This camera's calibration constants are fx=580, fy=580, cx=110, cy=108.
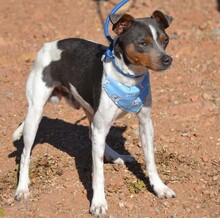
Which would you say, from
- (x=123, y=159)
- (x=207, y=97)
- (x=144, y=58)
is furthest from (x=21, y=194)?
(x=207, y=97)

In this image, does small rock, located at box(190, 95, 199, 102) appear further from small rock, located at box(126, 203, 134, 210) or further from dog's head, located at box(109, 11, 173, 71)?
dog's head, located at box(109, 11, 173, 71)

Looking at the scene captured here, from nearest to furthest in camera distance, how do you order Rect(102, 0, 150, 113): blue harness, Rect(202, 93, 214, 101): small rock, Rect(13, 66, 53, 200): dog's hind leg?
1. Rect(102, 0, 150, 113): blue harness
2. Rect(13, 66, 53, 200): dog's hind leg
3. Rect(202, 93, 214, 101): small rock

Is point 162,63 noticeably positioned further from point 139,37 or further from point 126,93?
point 126,93

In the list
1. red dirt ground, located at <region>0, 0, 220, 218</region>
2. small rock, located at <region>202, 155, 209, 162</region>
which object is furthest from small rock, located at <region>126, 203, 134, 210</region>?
small rock, located at <region>202, 155, 209, 162</region>

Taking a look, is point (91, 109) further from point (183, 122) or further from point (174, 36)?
point (174, 36)

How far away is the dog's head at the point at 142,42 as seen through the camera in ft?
18.4

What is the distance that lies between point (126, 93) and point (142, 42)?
1.94 ft

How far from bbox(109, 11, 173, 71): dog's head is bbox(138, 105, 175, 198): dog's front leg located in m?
0.85

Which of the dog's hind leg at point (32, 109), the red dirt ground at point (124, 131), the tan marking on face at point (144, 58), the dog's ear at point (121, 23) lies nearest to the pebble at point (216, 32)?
the red dirt ground at point (124, 131)

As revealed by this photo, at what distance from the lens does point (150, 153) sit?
21.3ft

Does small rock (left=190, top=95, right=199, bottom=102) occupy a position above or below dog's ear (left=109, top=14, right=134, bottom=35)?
below

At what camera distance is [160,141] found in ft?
25.2

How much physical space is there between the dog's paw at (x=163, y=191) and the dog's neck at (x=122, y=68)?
1.28 meters

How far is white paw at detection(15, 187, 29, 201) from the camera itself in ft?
21.7
